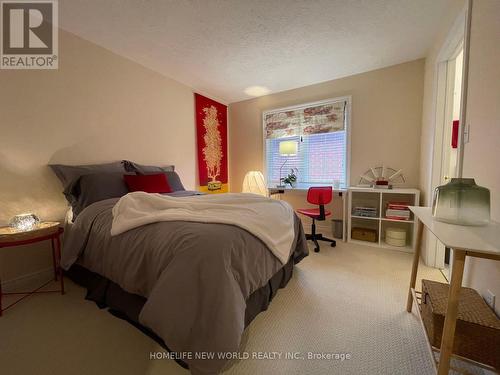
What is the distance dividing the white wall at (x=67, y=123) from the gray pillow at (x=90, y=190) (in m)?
0.29

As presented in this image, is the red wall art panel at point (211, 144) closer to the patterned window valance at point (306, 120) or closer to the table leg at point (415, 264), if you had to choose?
the patterned window valance at point (306, 120)

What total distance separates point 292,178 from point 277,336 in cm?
263

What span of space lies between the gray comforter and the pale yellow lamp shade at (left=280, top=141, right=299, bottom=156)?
238 cm

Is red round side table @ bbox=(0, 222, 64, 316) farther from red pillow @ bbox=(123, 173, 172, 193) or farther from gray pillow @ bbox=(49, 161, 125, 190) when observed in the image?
red pillow @ bbox=(123, 173, 172, 193)

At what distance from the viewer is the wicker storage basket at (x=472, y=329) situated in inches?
36.6

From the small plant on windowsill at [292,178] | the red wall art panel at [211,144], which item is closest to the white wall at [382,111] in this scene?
the small plant on windowsill at [292,178]

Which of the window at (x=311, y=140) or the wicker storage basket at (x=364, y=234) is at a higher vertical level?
the window at (x=311, y=140)

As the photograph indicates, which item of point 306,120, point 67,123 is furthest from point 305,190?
point 67,123

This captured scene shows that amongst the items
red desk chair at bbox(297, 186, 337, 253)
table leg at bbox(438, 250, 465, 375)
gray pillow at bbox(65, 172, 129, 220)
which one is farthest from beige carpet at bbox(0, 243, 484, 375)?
red desk chair at bbox(297, 186, 337, 253)

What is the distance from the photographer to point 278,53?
2.52m

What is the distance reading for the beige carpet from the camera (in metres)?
1.12

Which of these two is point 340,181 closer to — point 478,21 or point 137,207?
point 478,21

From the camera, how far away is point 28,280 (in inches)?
75.0

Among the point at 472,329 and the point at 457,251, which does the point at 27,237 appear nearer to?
the point at 457,251
